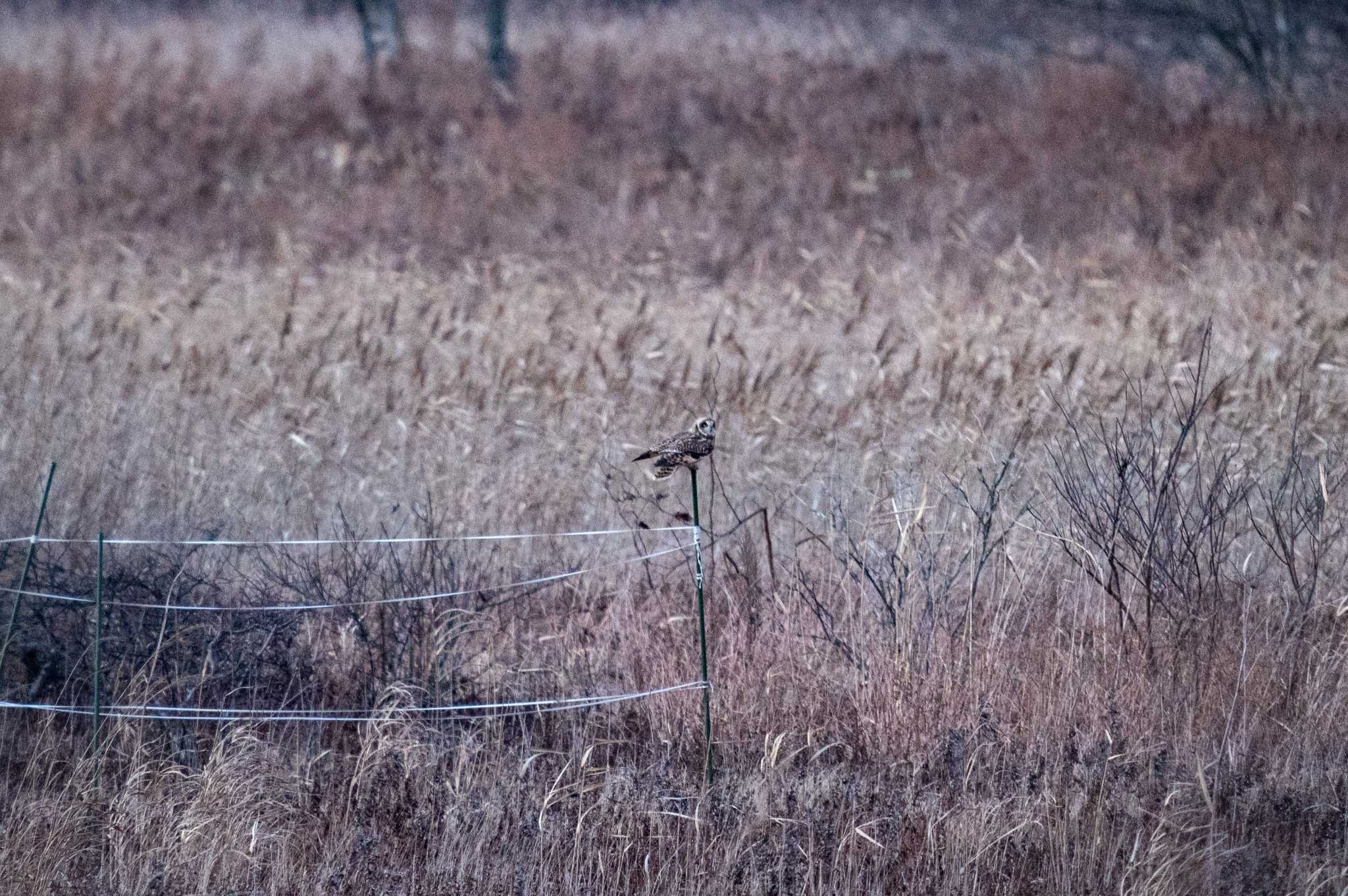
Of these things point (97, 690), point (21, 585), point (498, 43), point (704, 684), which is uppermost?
point (498, 43)

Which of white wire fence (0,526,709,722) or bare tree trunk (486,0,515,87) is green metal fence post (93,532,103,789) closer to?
white wire fence (0,526,709,722)

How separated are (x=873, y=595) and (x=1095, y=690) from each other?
0.82m

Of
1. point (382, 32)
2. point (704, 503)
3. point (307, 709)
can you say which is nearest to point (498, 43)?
point (382, 32)

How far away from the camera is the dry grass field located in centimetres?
384

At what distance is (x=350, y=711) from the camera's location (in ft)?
14.9

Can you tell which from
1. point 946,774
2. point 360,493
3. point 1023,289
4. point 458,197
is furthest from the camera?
point 458,197

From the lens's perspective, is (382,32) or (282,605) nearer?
(282,605)

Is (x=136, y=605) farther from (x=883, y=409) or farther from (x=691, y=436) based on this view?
(x=883, y=409)

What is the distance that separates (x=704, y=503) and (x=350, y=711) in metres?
2.10

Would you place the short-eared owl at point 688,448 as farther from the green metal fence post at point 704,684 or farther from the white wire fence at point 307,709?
the white wire fence at point 307,709

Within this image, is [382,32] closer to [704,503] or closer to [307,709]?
[704,503]

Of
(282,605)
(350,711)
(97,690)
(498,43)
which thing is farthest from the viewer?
(498,43)

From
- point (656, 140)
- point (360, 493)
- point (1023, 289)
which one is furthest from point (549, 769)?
point (656, 140)

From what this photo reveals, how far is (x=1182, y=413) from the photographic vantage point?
6.63 metres
